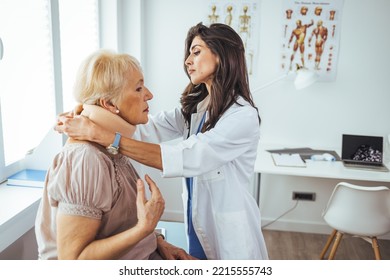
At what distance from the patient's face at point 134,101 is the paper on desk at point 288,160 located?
1.41m

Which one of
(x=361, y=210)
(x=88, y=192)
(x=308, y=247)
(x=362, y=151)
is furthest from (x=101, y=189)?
(x=308, y=247)

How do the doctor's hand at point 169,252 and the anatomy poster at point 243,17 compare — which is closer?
the doctor's hand at point 169,252

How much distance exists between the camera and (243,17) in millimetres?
2645

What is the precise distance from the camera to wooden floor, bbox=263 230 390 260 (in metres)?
2.54

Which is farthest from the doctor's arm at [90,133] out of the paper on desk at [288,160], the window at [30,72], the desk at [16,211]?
the paper on desk at [288,160]

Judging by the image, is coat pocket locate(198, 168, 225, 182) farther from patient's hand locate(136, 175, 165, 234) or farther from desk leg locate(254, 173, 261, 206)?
desk leg locate(254, 173, 261, 206)

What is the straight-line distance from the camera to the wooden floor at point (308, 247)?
8.33 feet

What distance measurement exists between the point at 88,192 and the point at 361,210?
157 cm

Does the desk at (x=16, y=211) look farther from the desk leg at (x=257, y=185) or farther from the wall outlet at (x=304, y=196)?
the wall outlet at (x=304, y=196)

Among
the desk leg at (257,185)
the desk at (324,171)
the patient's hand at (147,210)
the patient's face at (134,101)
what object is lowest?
the desk leg at (257,185)

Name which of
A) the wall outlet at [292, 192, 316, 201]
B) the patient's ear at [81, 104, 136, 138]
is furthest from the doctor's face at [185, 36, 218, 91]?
the wall outlet at [292, 192, 316, 201]

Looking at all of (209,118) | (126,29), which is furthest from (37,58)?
(126,29)

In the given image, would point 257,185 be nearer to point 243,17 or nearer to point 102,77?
point 243,17

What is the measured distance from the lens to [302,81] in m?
2.45
